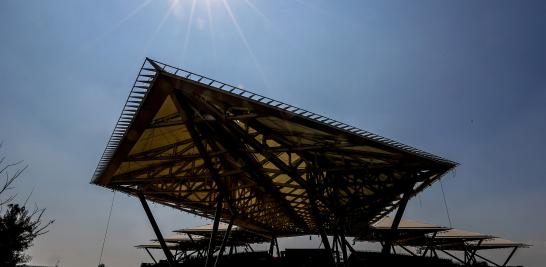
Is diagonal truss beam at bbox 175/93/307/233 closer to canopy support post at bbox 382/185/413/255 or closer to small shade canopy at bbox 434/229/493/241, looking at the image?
canopy support post at bbox 382/185/413/255

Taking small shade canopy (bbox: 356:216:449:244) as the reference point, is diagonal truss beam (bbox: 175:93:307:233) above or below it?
above

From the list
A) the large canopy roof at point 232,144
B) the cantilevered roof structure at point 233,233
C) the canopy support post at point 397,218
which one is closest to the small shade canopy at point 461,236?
the large canopy roof at point 232,144

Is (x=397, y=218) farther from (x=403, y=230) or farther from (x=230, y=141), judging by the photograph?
(x=403, y=230)

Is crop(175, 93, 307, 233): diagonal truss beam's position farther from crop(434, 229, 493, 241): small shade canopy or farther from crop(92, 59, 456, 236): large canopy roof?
crop(434, 229, 493, 241): small shade canopy

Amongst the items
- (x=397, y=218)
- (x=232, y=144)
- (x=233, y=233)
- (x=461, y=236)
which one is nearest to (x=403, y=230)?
(x=461, y=236)

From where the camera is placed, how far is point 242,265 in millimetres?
22312

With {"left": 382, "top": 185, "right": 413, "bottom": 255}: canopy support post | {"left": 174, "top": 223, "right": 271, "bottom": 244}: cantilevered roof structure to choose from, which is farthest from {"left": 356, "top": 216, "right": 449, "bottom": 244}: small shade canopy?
{"left": 174, "top": 223, "right": 271, "bottom": 244}: cantilevered roof structure

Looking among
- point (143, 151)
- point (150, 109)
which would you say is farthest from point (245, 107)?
point (143, 151)

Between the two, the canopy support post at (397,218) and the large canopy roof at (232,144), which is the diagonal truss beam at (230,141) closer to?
the large canopy roof at (232,144)

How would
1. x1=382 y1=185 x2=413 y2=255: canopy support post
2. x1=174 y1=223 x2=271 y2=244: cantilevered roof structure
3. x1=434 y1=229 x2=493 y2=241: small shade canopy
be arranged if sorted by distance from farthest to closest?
1. x1=174 y1=223 x2=271 y2=244: cantilevered roof structure
2. x1=434 y1=229 x2=493 y2=241: small shade canopy
3. x1=382 y1=185 x2=413 y2=255: canopy support post

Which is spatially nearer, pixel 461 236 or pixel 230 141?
pixel 230 141

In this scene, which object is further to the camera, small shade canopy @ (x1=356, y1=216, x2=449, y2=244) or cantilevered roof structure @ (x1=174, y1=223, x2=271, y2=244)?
cantilevered roof structure @ (x1=174, y1=223, x2=271, y2=244)

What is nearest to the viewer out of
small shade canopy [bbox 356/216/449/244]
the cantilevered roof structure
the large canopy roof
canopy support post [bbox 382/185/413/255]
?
the large canopy roof

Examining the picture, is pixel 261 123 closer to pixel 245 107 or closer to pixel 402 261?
pixel 245 107
